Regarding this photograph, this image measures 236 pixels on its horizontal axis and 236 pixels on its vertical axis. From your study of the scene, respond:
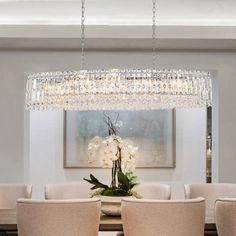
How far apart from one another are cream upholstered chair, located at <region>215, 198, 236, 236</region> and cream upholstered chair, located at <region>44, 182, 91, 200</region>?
1880 millimetres

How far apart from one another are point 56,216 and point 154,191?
6.16 feet

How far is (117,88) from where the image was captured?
4469 mm

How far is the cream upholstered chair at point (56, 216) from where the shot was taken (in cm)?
342

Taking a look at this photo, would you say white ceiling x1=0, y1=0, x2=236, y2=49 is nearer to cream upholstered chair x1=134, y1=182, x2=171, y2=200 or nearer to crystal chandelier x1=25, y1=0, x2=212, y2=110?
crystal chandelier x1=25, y1=0, x2=212, y2=110

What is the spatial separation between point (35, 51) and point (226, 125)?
2.32m

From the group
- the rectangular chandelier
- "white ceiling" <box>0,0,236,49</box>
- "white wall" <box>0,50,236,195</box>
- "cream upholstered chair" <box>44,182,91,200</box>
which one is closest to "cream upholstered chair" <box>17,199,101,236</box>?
the rectangular chandelier

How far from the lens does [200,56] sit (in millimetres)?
6488

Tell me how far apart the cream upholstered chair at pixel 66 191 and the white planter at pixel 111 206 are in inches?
39.2

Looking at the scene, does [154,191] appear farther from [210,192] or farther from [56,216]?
[56,216]

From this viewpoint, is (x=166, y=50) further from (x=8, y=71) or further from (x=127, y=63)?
(x=8, y=71)

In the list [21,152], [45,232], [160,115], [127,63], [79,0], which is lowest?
[45,232]

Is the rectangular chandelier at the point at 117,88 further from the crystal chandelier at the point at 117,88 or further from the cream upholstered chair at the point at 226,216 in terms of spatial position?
the cream upholstered chair at the point at 226,216

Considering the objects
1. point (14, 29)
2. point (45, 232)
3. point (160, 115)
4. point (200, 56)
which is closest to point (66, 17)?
point (14, 29)

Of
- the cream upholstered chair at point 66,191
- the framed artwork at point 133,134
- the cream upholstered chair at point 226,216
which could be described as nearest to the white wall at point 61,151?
the framed artwork at point 133,134
